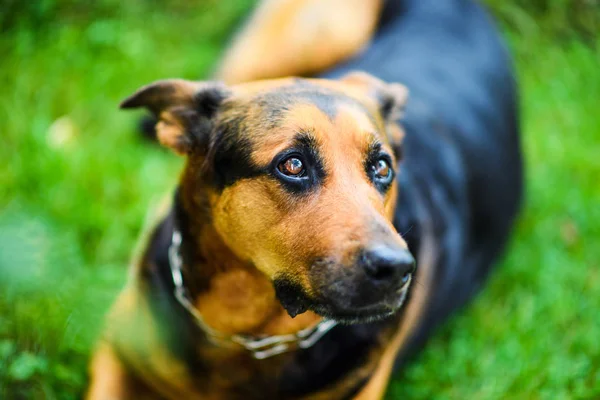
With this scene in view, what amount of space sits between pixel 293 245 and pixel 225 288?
57cm

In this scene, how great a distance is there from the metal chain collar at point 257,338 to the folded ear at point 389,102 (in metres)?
1.04

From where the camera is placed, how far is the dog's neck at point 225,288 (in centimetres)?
A: 291

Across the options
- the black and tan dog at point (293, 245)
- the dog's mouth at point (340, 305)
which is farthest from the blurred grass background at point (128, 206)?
the dog's mouth at point (340, 305)

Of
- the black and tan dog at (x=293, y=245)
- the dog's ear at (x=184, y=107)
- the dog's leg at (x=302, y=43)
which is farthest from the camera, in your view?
the dog's leg at (x=302, y=43)

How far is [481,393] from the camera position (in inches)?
151

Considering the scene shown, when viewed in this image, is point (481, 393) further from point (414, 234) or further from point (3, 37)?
point (3, 37)

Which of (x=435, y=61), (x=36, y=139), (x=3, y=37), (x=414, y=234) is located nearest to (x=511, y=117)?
(x=435, y=61)

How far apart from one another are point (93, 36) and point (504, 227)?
3963mm

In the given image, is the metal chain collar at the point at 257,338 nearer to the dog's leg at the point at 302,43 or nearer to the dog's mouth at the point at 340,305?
the dog's mouth at the point at 340,305

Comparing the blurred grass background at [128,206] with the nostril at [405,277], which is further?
the blurred grass background at [128,206]

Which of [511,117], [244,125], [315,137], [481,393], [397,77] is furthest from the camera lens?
[511,117]

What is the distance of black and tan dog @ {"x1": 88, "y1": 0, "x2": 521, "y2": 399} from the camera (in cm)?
254

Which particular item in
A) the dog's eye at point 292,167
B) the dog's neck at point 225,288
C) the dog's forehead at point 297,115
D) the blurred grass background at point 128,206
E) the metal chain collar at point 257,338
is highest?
the dog's forehead at point 297,115

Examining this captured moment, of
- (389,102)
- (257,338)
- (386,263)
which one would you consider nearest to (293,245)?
(386,263)
